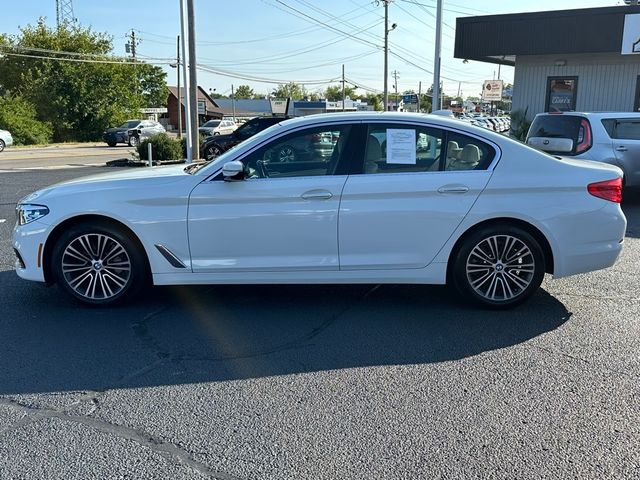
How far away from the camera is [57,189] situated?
517 centimetres

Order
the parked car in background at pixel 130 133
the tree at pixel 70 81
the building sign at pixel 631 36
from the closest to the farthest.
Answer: the building sign at pixel 631 36 → the parked car in background at pixel 130 133 → the tree at pixel 70 81

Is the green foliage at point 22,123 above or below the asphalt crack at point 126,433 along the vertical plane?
above

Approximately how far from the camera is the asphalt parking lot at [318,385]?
301 cm

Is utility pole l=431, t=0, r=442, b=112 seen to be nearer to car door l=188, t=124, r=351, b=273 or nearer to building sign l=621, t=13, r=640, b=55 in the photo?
building sign l=621, t=13, r=640, b=55

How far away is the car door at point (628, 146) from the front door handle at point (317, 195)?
7578mm

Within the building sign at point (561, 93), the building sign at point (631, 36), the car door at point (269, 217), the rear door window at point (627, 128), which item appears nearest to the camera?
the car door at point (269, 217)

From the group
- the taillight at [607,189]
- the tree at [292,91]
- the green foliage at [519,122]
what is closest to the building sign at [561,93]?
the green foliage at [519,122]

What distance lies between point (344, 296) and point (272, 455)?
2.70 meters

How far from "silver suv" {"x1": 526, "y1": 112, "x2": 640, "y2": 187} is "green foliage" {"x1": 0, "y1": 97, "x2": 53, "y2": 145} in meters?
40.5

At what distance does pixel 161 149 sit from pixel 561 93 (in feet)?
44.6

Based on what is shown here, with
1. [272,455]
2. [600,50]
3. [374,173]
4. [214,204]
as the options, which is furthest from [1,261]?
[600,50]

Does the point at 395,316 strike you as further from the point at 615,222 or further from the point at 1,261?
the point at 1,261

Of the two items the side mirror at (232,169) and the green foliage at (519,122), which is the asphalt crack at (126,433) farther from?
the green foliage at (519,122)

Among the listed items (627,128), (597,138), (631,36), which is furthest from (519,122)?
(597,138)
